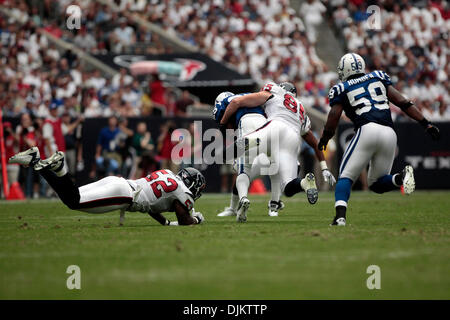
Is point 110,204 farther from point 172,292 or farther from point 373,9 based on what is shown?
point 373,9

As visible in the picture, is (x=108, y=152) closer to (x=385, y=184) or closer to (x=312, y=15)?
(x=312, y=15)

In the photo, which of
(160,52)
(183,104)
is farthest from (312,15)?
(183,104)

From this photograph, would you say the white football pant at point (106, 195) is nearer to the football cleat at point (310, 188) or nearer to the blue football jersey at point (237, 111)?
the football cleat at point (310, 188)

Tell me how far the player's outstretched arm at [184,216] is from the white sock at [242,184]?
635 millimetres

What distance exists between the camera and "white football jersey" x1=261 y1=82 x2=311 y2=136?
429 inches

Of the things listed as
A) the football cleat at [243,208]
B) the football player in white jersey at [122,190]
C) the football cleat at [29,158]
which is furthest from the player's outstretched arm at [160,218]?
the football cleat at [29,158]

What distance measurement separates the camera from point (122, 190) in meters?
9.08

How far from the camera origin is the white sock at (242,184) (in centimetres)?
1016

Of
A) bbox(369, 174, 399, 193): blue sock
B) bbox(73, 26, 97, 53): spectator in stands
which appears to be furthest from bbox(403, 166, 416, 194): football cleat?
bbox(73, 26, 97, 53): spectator in stands

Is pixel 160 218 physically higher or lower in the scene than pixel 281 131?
lower

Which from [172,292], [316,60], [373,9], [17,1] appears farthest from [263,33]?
[172,292]

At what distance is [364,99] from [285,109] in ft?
5.79
